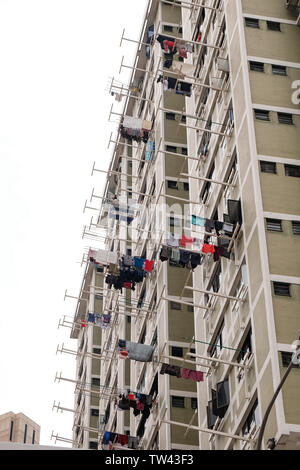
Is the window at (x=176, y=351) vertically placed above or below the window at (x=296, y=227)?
above

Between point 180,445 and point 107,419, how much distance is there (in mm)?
25343

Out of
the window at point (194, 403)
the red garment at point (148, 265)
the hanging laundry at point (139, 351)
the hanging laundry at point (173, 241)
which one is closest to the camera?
the hanging laundry at point (173, 241)

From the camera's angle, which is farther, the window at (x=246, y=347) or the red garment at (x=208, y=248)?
the red garment at (x=208, y=248)

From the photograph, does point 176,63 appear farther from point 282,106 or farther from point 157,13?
point 157,13

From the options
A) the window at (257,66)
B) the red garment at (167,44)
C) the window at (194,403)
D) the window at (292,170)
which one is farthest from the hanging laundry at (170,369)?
the red garment at (167,44)

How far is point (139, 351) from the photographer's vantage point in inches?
2336

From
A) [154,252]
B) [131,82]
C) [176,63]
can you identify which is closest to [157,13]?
[131,82]

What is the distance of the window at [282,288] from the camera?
44.6 metres

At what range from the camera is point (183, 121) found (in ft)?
241

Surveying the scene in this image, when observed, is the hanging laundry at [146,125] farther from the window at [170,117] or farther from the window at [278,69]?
the window at [278,69]

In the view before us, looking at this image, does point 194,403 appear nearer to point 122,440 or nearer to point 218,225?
point 122,440

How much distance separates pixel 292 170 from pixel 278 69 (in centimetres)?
758

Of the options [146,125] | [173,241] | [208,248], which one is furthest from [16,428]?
[208,248]

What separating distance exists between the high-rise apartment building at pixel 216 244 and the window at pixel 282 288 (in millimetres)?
55
